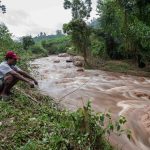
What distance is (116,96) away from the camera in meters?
14.2

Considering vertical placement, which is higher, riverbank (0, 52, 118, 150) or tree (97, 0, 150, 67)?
tree (97, 0, 150, 67)

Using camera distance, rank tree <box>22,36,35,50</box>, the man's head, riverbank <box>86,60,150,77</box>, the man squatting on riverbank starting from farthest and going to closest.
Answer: tree <box>22,36,35,50</box> → riverbank <box>86,60,150,77</box> → the man's head → the man squatting on riverbank

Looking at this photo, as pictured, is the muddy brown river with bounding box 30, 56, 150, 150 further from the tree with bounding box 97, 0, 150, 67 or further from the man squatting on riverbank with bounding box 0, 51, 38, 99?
the tree with bounding box 97, 0, 150, 67

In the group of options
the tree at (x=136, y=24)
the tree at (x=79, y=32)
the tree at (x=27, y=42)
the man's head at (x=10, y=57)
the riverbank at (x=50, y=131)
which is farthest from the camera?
the tree at (x=27, y=42)

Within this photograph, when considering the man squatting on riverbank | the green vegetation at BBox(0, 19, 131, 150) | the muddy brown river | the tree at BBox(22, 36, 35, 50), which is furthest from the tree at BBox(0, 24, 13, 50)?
the tree at BBox(22, 36, 35, 50)

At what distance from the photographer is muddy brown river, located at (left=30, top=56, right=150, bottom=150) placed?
8.60m

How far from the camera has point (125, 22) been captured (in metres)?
22.0

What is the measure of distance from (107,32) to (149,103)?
1687cm

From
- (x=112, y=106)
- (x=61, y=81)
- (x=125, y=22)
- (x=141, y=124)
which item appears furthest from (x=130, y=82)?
(x=141, y=124)

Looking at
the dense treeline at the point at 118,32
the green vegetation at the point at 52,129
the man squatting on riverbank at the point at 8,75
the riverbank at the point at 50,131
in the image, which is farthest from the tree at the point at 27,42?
the riverbank at the point at 50,131

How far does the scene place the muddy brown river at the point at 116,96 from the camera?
860cm

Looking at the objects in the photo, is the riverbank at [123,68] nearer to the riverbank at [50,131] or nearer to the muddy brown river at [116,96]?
the muddy brown river at [116,96]

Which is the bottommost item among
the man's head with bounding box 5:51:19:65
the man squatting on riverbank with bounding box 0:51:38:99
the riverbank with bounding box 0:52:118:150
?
the riverbank with bounding box 0:52:118:150

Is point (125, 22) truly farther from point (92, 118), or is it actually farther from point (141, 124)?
point (92, 118)
